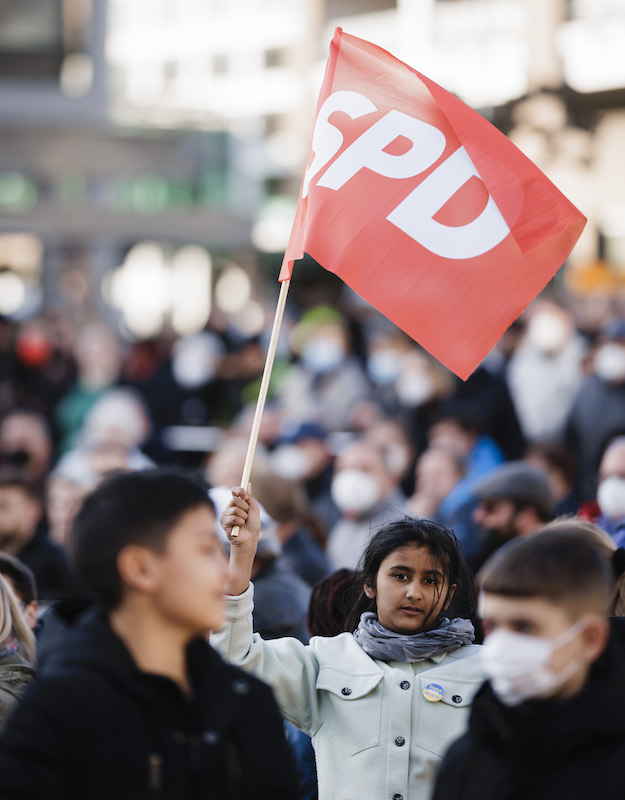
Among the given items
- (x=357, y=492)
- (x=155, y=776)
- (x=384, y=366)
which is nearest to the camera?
(x=155, y=776)

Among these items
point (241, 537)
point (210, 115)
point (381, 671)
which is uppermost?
point (210, 115)

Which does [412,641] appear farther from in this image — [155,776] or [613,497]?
[613,497]

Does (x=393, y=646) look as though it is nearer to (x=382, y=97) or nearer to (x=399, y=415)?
(x=382, y=97)

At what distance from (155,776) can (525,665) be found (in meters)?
0.70

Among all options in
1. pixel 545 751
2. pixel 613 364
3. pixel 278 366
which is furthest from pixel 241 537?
pixel 278 366

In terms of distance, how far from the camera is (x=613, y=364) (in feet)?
29.1

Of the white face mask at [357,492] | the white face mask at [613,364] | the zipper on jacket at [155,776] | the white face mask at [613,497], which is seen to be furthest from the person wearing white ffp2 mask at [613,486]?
the zipper on jacket at [155,776]

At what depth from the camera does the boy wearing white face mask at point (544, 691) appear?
2240 millimetres

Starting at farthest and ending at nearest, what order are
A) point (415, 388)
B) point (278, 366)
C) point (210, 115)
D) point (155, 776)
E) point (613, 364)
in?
point (210, 115)
point (278, 366)
point (415, 388)
point (613, 364)
point (155, 776)

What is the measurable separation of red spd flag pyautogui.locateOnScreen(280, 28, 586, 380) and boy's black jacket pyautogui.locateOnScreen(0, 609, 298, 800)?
1776 mm

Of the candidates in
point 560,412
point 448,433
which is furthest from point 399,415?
point 448,433

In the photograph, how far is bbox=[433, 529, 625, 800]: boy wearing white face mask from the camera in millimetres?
2240

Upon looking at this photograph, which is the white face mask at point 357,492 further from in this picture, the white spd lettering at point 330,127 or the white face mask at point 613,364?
the white spd lettering at point 330,127

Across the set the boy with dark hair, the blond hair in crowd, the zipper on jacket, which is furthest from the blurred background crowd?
the zipper on jacket
